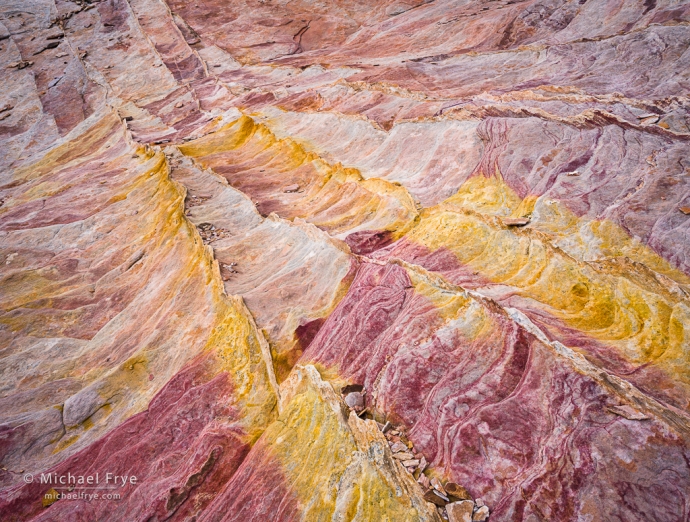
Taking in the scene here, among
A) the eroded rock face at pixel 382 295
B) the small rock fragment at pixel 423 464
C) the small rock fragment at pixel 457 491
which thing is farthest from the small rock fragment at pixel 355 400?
the small rock fragment at pixel 457 491

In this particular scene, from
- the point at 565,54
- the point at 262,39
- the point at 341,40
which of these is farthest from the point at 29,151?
the point at 565,54

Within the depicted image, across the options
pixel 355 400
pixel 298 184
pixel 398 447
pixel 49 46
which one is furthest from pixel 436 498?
pixel 49 46

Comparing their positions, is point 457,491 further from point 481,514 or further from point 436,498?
point 481,514

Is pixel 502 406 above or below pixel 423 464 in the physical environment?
above

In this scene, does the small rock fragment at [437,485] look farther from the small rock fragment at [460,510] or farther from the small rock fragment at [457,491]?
the small rock fragment at [460,510]

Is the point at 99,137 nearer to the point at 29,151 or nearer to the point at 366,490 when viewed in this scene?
the point at 29,151

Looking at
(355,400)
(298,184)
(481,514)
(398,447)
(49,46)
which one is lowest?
(298,184)
